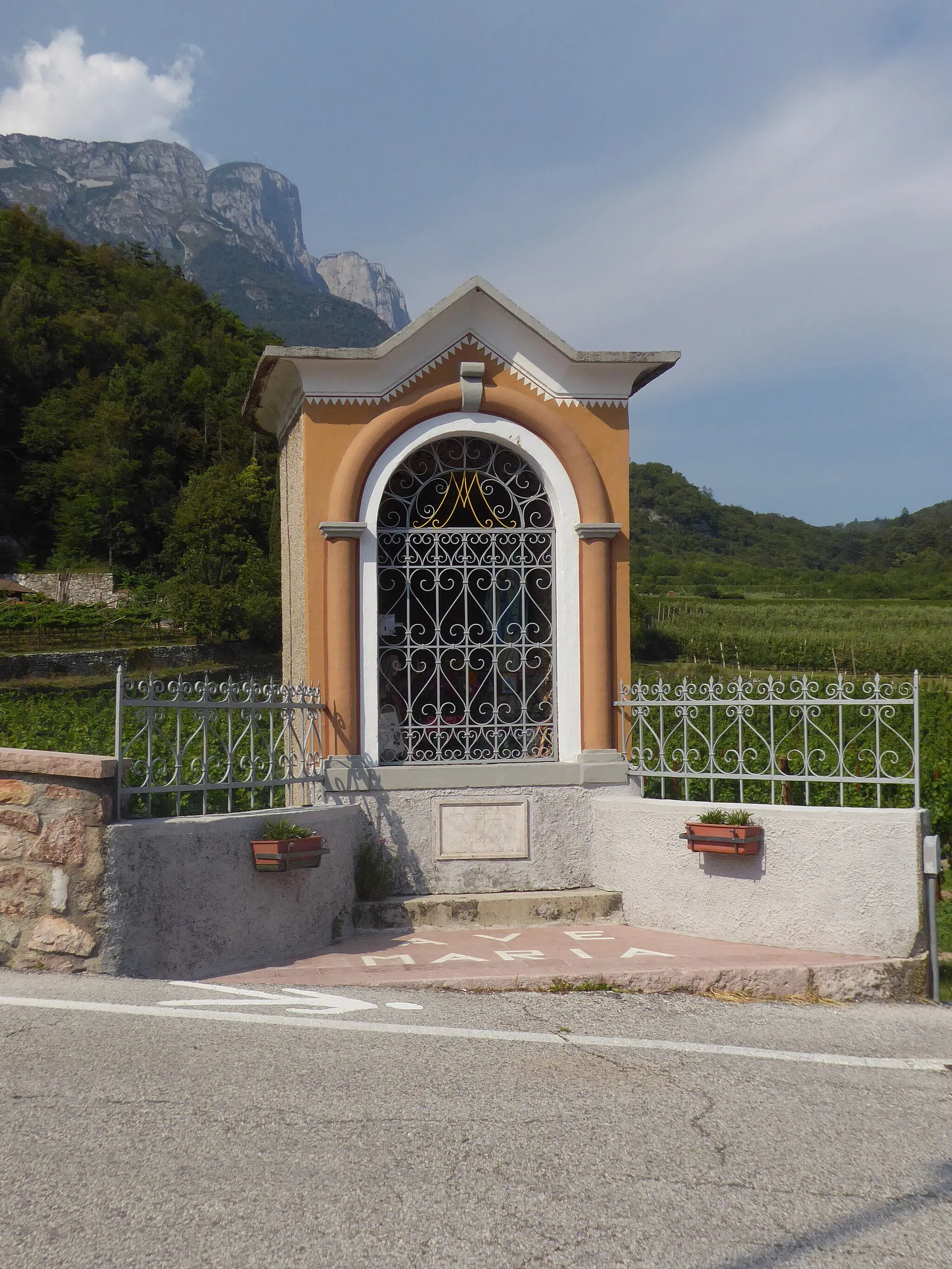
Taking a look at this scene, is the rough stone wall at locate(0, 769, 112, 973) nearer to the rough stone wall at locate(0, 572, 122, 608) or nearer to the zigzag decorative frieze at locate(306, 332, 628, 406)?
the zigzag decorative frieze at locate(306, 332, 628, 406)

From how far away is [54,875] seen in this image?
5.34 meters

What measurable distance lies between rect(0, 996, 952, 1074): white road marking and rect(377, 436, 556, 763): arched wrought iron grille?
9.51ft

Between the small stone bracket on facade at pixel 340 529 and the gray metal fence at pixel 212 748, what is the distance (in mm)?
1045

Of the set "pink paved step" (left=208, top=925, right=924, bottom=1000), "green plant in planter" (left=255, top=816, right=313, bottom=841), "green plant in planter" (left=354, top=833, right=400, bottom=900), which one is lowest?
"pink paved step" (left=208, top=925, right=924, bottom=1000)

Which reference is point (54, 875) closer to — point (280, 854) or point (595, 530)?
point (280, 854)

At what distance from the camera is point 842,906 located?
20.3 feet

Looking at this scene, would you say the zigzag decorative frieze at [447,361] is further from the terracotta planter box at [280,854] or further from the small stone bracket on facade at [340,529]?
the terracotta planter box at [280,854]

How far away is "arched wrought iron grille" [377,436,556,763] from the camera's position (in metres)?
7.64

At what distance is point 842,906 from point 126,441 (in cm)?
6743

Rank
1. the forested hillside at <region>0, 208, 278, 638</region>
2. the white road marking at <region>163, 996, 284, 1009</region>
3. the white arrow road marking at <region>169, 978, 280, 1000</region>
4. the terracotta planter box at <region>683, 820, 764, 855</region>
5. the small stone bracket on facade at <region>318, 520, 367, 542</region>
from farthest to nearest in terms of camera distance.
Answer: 1. the forested hillside at <region>0, 208, 278, 638</region>
2. the small stone bracket on facade at <region>318, 520, 367, 542</region>
3. the terracotta planter box at <region>683, 820, 764, 855</region>
4. the white arrow road marking at <region>169, 978, 280, 1000</region>
5. the white road marking at <region>163, 996, 284, 1009</region>

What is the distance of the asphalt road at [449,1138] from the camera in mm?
2871

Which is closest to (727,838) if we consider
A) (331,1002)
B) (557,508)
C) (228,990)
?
(331,1002)

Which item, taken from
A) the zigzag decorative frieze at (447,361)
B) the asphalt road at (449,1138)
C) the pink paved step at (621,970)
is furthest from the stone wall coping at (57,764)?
the zigzag decorative frieze at (447,361)

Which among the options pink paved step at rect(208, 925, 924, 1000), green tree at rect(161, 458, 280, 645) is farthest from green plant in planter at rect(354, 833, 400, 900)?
green tree at rect(161, 458, 280, 645)
